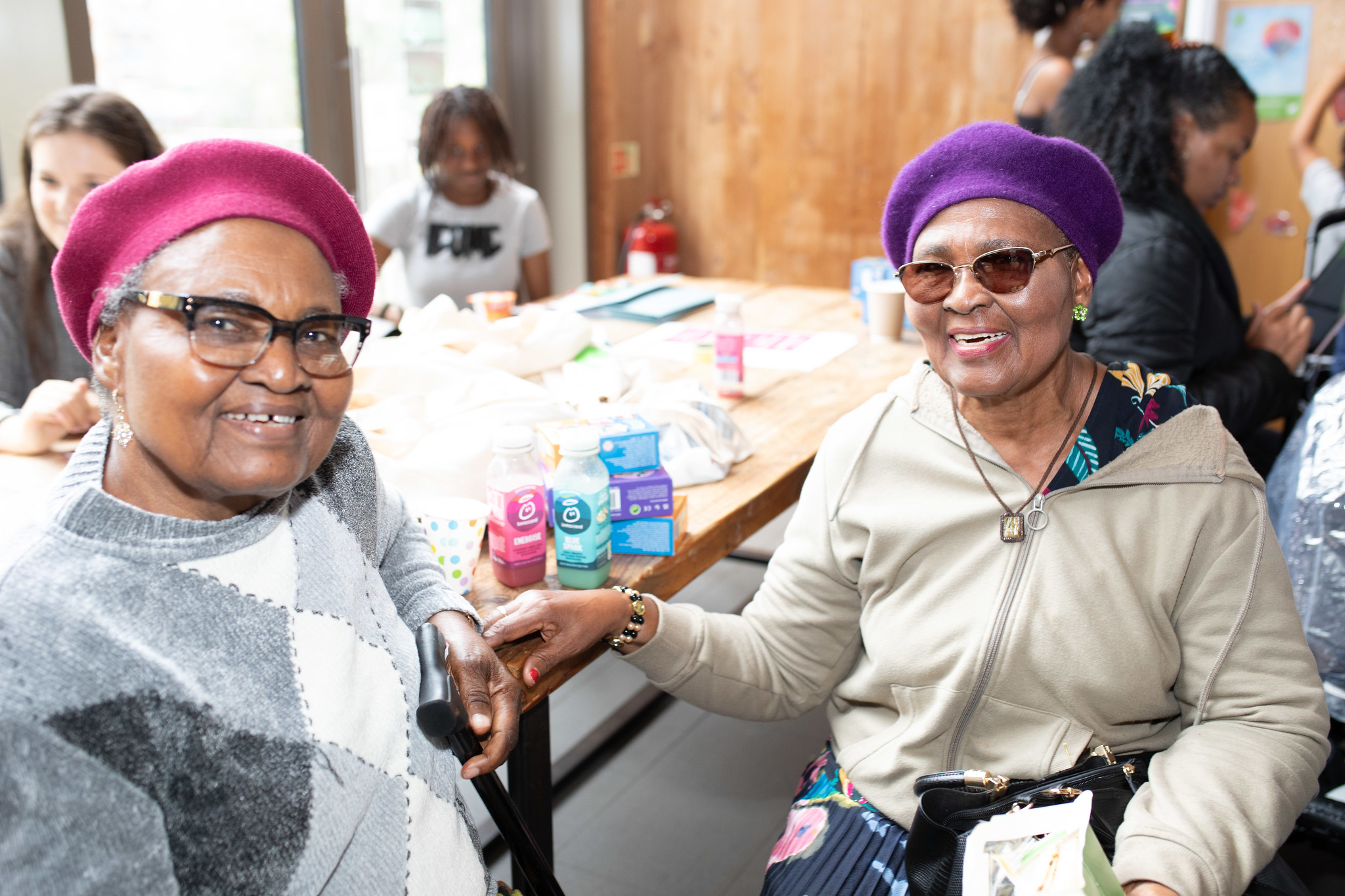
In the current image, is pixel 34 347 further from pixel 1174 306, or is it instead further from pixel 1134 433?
pixel 1174 306

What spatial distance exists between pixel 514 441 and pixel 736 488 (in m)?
0.56

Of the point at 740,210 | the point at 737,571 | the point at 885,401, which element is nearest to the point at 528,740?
the point at 885,401

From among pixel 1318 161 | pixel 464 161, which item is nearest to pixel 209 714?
pixel 464 161

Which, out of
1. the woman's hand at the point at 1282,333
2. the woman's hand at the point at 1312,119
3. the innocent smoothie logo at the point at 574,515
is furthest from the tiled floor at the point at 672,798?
the woman's hand at the point at 1312,119

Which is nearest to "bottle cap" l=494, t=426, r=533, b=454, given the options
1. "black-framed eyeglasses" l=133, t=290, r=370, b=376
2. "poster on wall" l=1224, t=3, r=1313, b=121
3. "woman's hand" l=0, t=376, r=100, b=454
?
"black-framed eyeglasses" l=133, t=290, r=370, b=376

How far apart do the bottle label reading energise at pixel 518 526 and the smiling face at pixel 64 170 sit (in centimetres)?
130

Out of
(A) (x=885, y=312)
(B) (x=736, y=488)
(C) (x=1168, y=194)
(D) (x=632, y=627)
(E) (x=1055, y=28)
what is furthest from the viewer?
(E) (x=1055, y=28)

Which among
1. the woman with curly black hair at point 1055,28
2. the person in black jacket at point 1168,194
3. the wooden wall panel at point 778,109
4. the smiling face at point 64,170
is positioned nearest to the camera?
the smiling face at point 64,170

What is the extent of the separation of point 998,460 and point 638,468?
519 millimetres

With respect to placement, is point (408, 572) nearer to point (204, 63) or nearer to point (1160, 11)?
point (204, 63)

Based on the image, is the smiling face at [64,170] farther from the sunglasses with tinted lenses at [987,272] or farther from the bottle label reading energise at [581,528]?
the sunglasses with tinted lenses at [987,272]

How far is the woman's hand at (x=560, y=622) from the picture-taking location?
50.4 inches

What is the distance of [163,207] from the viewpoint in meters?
0.88

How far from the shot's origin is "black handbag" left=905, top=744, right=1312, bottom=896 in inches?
44.4
